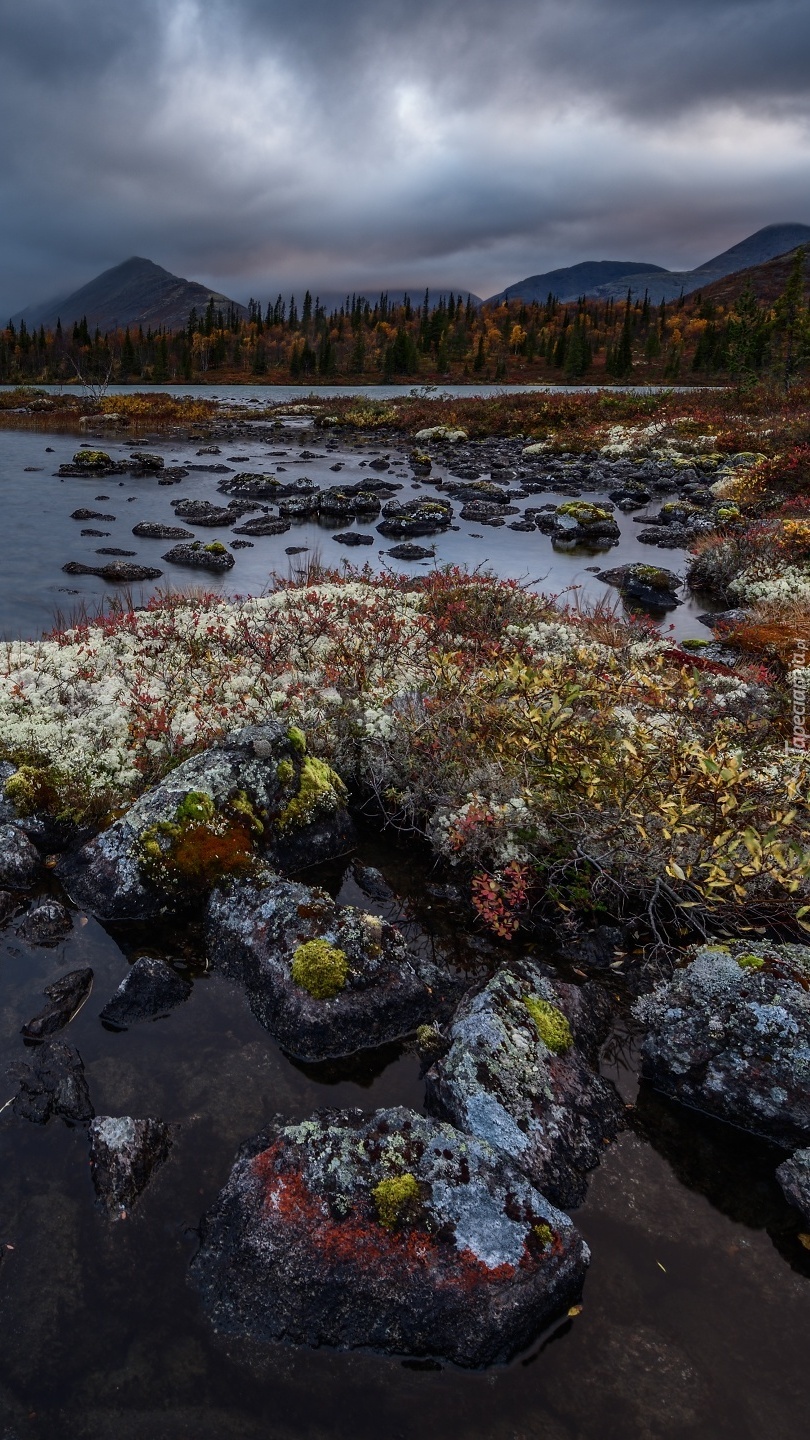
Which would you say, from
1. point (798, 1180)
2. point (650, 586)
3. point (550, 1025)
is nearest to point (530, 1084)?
point (550, 1025)

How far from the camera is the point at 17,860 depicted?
326 inches

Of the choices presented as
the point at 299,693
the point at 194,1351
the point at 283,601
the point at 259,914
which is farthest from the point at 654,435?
the point at 194,1351

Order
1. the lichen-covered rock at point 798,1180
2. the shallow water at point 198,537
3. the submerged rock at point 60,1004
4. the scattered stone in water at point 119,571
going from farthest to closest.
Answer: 1. the scattered stone in water at point 119,571
2. the shallow water at point 198,537
3. the submerged rock at point 60,1004
4. the lichen-covered rock at point 798,1180

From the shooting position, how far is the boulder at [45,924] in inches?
294

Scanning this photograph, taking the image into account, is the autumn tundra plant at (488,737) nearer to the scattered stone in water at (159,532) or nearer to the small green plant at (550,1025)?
the small green plant at (550,1025)

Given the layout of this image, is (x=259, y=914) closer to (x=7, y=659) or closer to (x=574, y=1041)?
(x=574, y=1041)

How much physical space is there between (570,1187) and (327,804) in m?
5.07

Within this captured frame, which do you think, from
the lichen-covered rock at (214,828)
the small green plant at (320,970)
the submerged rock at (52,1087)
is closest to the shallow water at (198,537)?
the lichen-covered rock at (214,828)

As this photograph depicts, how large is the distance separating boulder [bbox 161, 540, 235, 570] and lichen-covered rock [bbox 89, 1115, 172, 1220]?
66.3 feet

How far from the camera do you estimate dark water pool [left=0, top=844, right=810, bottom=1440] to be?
4102 millimetres

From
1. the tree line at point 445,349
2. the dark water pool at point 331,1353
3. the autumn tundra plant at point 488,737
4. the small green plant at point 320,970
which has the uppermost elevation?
the tree line at point 445,349

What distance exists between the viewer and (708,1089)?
19.6 feet

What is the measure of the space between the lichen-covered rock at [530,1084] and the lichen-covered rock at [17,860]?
17.0 feet

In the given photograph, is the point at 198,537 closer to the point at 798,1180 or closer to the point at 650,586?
the point at 650,586
